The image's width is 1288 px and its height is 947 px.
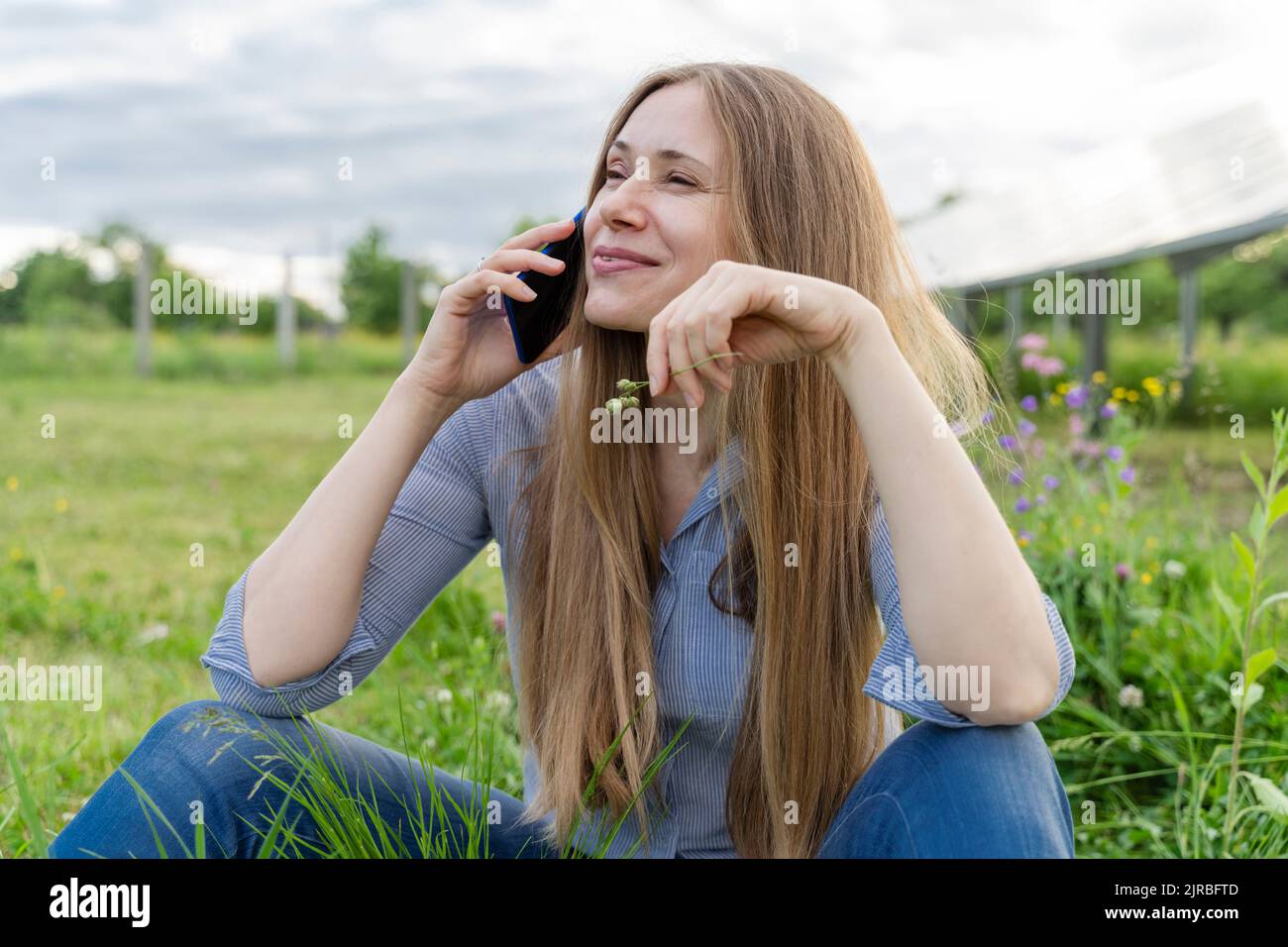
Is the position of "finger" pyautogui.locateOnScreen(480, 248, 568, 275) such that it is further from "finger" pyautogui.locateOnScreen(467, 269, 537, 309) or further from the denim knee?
the denim knee

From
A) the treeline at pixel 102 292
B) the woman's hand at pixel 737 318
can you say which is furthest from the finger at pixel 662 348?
the treeline at pixel 102 292

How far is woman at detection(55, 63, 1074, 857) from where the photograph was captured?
1568 mm

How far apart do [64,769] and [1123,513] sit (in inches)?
102

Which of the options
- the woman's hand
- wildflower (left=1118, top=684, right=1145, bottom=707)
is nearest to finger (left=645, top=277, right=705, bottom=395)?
the woman's hand

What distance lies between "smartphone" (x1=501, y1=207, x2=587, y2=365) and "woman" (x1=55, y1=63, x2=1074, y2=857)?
2 centimetres

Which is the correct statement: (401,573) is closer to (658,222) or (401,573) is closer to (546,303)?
(546,303)

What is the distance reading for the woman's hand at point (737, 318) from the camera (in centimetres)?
137

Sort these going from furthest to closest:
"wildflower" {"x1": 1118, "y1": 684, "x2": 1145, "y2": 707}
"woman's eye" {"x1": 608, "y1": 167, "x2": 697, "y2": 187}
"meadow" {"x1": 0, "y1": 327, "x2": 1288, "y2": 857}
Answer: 1. "wildflower" {"x1": 1118, "y1": 684, "x2": 1145, "y2": 707}
2. "meadow" {"x1": 0, "y1": 327, "x2": 1288, "y2": 857}
3. "woman's eye" {"x1": 608, "y1": 167, "x2": 697, "y2": 187}

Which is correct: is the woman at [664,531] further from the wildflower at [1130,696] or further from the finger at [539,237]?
the wildflower at [1130,696]

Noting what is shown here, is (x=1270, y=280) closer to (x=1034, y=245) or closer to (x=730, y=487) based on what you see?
Result: (x=1034, y=245)

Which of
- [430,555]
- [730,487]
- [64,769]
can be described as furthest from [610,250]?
[64,769]

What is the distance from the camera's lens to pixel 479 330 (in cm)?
174

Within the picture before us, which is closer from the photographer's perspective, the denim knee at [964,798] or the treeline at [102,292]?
the denim knee at [964,798]

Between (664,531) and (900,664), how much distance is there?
1.55ft
